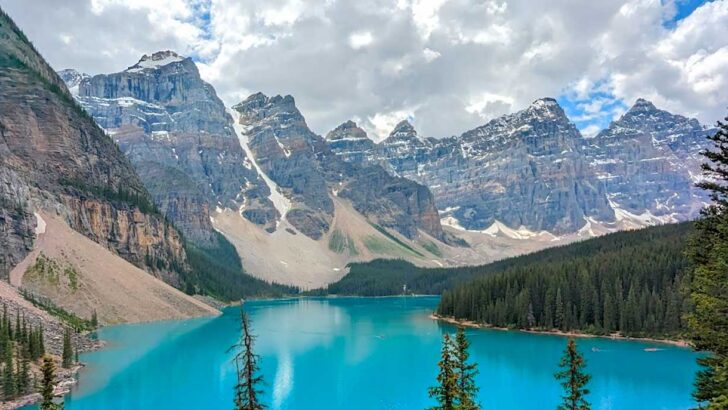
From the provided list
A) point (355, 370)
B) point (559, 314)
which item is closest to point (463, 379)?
point (355, 370)

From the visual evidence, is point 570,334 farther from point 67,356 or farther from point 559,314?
point 67,356

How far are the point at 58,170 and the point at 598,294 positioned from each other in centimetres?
12494

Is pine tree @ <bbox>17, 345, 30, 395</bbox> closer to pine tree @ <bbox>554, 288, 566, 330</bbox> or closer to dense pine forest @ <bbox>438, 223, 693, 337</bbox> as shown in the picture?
dense pine forest @ <bbox>438, 223, 693, 337</bbox>

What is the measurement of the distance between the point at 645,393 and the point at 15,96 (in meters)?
152

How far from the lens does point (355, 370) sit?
73812 mm

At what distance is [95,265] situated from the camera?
4845 inches

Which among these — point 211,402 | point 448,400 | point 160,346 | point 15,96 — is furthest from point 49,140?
point 448,400

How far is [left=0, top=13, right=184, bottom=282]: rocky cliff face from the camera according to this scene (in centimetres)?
13225

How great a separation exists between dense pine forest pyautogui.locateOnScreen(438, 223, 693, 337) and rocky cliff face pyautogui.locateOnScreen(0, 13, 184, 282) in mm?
88466

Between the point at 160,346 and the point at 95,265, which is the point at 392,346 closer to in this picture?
the point at 160,346

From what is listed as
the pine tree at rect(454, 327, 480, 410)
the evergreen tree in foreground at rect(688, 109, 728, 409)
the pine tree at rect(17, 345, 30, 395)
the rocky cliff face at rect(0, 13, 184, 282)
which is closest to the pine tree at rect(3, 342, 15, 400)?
the pine tree at rect(17, 345, 30, 395)

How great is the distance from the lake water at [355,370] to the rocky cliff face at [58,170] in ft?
131

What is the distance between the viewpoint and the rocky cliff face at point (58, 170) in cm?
13225

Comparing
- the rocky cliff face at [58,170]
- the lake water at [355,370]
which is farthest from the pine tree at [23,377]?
the rocky cliff face at [58,170]
